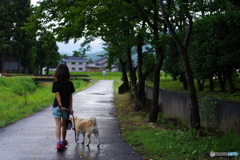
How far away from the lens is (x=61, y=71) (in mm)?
6547

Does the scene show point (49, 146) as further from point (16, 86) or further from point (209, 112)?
point (16, 86)

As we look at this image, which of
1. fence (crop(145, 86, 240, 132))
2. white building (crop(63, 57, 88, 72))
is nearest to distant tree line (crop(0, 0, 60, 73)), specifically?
fence (crop(145, 86, 240, 132))

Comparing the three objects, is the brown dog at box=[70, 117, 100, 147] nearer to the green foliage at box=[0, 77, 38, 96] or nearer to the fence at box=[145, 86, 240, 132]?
the fence at box=[145, 86, 240, 132]

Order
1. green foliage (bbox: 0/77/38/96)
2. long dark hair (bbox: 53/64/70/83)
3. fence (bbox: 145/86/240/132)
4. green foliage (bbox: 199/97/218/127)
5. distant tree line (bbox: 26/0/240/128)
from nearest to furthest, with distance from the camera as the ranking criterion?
long dark hair (bbox: 53/64/70/83)
fence (bbox: 145/86/240/132)
green foliage (bbox: 199/97/218/127)
distant tree line (bbox: 26/0/240/128)
green foliage (bbox: 0/77/38/96)

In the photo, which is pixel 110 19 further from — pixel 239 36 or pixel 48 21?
pixel 239 36

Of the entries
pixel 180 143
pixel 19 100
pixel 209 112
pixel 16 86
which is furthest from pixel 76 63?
pixel 180 143

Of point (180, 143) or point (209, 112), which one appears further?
point (209, 112)

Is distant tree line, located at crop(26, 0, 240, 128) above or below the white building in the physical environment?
below

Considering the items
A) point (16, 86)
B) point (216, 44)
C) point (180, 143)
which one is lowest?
point (180, 143)

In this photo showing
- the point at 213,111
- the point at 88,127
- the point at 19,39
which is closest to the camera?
the point at 88,127

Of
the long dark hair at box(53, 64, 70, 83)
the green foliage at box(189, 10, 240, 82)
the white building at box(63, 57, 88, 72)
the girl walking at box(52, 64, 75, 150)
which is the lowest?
the girl walking at box(52, 64, 75, 150)

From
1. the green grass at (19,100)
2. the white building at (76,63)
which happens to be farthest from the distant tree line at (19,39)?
the white building at (76,63)

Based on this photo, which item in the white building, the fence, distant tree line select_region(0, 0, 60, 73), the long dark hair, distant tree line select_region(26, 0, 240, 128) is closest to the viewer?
the long dark hair

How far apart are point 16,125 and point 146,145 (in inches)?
183
